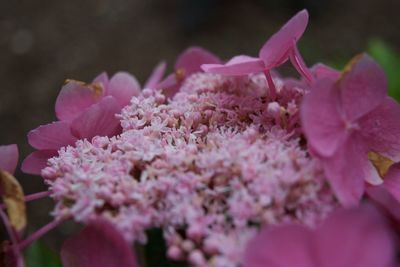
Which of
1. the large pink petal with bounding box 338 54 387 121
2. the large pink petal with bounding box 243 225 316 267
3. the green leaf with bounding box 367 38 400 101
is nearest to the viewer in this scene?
the large pink petal with bounding box 243 225 316 267

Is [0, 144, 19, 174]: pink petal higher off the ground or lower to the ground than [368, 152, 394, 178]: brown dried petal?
higher

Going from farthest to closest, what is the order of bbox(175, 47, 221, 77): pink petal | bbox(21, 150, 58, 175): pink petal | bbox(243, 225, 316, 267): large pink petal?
bbox(175, 47, 221, 77): pink petal → bbox(21, 150, 58, 175): pink petal → bbox(243, 225, 316, 267): large pink petal

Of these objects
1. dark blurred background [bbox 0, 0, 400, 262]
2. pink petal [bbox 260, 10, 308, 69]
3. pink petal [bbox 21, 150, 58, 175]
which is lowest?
A: dark blurred background [bbox 0, 0, 400, 262]

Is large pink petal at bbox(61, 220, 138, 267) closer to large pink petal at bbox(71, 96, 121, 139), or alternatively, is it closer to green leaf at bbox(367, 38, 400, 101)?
large pink petal at bbox(71, 96, 121, 139)

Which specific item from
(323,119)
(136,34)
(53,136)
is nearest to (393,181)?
(323,119)

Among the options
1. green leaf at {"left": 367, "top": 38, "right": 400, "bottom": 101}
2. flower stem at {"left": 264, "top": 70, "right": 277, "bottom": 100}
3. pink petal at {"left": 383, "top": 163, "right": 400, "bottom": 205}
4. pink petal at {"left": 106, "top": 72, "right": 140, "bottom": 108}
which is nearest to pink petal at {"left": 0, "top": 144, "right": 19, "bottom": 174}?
pink petal at {"left": 106, "top": 72, "right": 140, "bottom": 108}

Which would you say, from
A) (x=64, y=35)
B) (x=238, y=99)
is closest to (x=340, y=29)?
(x=64, y=35)
